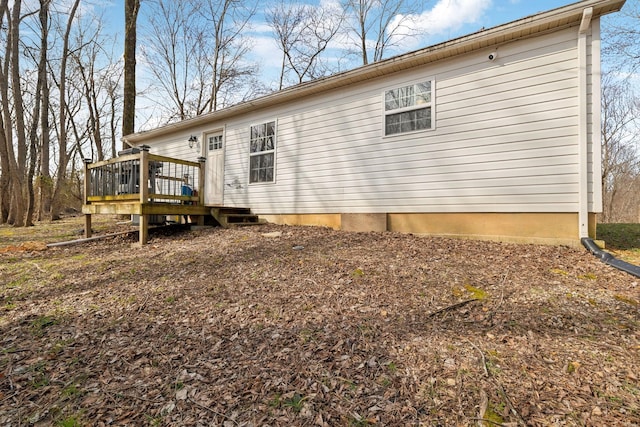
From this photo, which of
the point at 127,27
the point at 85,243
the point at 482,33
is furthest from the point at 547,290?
the point at 127,27

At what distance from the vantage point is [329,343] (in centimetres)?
204

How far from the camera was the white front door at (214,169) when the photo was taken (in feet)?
26.7

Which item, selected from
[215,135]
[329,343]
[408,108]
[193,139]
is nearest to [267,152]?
[215,135]

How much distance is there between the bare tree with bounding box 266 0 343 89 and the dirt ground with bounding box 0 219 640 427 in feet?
50.2

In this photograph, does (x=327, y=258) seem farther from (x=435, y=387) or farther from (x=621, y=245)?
(x=621, y=245)

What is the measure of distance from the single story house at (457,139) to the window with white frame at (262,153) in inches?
1.6

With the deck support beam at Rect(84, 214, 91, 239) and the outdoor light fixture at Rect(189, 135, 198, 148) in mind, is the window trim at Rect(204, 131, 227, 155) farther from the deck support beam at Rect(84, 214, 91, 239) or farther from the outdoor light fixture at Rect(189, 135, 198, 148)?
the deck support beam at Rect(84, 214, 91, 239)

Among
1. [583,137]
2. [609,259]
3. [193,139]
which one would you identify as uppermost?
[193,139]

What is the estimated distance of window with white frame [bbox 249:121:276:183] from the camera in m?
7.20

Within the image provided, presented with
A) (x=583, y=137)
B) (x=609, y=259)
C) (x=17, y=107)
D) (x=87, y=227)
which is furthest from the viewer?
(x=17, y=107)

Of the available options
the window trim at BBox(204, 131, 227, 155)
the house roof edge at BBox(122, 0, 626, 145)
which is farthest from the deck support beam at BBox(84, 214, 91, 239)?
the house roof edge at BBox(122, 0, 626, 145)

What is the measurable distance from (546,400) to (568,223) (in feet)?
11.7

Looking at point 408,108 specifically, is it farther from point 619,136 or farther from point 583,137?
point 619,136

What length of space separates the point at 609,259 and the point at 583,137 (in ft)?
5.22
